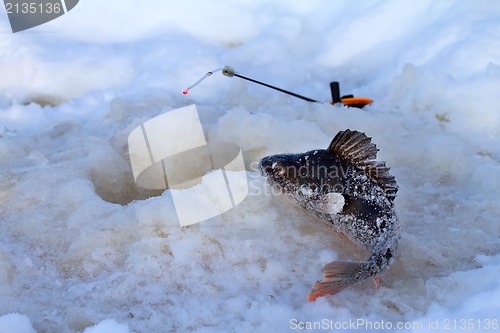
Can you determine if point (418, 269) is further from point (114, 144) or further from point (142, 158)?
point (114, 144)

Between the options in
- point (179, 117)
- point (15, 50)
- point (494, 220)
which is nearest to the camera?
point (494, 220)

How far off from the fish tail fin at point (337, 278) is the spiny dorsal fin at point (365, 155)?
0.48m

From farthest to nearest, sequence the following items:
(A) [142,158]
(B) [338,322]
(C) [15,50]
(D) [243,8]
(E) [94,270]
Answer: (D) [243,8] → (C) [15,50] → (A) [142,158] → (E) [94,270] → (B) [338,322]

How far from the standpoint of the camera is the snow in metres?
2.15

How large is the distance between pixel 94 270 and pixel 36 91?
2.52 metres

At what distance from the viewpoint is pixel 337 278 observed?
2078 mm

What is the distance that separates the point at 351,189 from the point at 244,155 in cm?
103

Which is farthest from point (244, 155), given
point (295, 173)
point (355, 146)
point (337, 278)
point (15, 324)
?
point (15, 324)

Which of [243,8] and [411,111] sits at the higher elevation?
[243,8]

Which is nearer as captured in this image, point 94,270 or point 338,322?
point 338,322

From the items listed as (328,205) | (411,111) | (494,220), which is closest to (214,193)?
(328,205)

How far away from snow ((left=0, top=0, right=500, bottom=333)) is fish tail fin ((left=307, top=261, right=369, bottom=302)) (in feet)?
0.26

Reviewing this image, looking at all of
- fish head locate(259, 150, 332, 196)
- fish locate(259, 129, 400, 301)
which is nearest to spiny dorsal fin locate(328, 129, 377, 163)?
fish locate(259, 129, 400, 301)

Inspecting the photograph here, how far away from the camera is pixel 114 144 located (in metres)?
3.46
